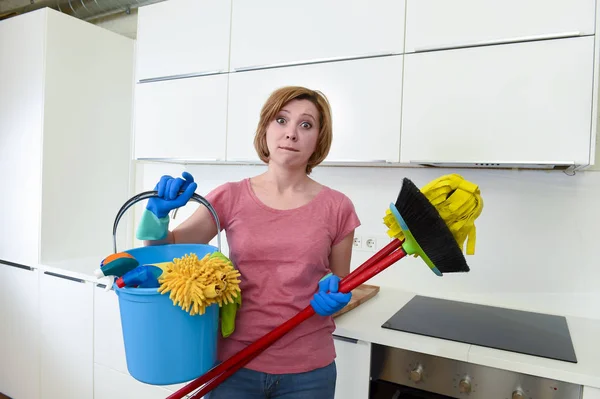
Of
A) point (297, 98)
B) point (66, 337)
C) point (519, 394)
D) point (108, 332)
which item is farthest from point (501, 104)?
point (66, 337)

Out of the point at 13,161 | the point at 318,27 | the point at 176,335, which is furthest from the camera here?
the point at 13,161

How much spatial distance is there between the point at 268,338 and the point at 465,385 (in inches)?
23.6

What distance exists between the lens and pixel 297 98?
1.11 metres

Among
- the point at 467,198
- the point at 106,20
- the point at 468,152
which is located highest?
the point at 106,20

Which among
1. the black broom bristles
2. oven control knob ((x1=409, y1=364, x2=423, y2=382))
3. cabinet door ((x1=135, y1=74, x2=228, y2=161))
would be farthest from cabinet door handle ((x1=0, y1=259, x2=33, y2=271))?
the black broom bristles

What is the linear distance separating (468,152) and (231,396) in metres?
1.01

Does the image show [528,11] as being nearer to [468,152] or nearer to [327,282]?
[468,152]

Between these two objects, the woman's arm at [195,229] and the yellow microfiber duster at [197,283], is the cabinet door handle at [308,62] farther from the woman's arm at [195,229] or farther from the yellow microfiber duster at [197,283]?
the yellow microfiber duster at [197,283]

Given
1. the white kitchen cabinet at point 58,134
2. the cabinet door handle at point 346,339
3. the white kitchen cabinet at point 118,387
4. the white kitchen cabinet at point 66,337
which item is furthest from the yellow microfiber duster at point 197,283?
the white kitchen cabinet at point 58,134

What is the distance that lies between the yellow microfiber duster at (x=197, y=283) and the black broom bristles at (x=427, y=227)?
1.29ft

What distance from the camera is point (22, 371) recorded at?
2.21 m

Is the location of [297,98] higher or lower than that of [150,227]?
higher

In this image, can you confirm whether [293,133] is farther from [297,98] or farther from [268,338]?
[268,338]

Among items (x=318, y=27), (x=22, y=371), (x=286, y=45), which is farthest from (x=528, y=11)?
(x=22, y=371)
